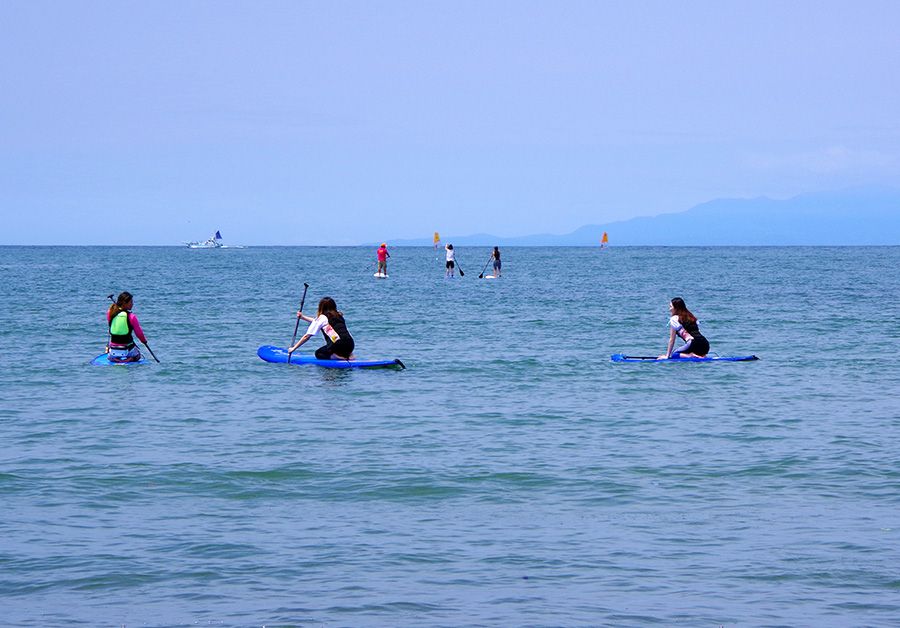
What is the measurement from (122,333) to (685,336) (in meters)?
11.0

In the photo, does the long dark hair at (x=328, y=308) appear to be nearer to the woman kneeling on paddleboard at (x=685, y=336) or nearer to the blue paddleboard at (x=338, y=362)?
the blue paddleboard at (x=338, y=362)

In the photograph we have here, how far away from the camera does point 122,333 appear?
22.7m

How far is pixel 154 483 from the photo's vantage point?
12.2m

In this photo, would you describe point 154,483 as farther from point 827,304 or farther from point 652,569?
point 827,304

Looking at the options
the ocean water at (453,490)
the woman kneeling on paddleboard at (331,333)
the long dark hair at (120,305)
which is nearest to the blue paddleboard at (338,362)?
the woman kneeling on paddleboard at (331,333)

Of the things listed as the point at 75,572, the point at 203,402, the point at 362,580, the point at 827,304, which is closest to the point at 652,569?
the point at 362,580

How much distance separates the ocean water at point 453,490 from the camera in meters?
8.39

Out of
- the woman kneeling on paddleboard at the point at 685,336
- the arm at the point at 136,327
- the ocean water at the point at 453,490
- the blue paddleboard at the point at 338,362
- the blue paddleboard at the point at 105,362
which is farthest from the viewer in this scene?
the blue paddleboard at the point at 105,362

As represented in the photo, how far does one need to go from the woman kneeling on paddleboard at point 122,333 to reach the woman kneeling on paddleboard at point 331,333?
3.07 metres

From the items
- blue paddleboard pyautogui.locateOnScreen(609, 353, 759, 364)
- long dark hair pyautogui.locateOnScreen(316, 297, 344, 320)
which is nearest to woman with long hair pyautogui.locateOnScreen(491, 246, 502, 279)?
blue paddleboard pyautogui.locateOnScreen(609, 353, 759, 364)

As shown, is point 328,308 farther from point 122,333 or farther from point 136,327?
point 122,333

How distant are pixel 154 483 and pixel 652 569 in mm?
5646

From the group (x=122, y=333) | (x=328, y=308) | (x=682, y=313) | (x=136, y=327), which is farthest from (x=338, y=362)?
(x=682, y=313)

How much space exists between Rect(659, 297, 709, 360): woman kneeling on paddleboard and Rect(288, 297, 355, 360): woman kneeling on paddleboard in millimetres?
6205
